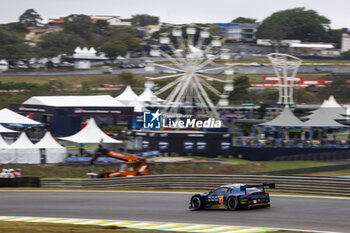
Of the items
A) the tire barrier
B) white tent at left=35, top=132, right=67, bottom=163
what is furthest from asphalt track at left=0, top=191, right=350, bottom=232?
white tent at left=35, top=132, right=67, bottom=163

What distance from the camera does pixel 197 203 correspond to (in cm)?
1680

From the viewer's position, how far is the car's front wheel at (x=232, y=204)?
1591 centimetres

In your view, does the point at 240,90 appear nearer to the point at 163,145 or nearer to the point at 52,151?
the point at 163,145

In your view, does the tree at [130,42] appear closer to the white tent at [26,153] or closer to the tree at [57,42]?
the tree at [57,42]

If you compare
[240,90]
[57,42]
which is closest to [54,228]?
[240,90]

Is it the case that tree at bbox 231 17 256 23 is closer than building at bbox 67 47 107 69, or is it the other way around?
building at bbox 67 47 107 69

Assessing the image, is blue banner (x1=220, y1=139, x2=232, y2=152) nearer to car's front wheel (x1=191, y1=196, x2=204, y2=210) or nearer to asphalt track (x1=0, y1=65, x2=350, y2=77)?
car's front wheel (x1=191, y1=196, x2=204, y2=210)

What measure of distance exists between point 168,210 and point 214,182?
15.8 feet

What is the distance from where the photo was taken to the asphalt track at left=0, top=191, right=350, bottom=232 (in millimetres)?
14164

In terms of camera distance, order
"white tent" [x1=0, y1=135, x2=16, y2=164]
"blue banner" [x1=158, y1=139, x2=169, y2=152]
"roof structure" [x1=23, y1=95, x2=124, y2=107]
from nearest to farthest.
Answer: "white tent" [x1=0, y1=135, x2=16, y2=164]
"blue banner" [x1=158, y1=139, x2=169, y2=152]
"roof structure" [x1=23, y1=95, x2=124, y2=107]

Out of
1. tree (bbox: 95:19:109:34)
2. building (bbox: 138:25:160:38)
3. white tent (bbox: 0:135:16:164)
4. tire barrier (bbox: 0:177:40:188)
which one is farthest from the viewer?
tree (bbox: 95:19:109:34)

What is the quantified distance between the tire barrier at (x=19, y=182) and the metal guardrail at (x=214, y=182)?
0.39 meters

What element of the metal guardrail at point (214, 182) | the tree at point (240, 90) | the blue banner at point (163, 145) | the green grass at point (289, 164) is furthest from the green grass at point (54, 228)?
the tree at point (240, 90)

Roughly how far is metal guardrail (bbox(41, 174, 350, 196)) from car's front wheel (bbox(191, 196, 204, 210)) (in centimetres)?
418
